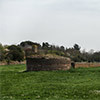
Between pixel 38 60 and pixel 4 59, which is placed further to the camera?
pixel 4 59

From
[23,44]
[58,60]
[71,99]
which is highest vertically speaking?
[23,44]

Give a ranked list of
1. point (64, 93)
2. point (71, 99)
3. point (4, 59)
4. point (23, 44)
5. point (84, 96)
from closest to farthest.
Answer: point (71, 99) < point (84, 96) < point (64, 93) < point (4, 59) < point (23, 44)

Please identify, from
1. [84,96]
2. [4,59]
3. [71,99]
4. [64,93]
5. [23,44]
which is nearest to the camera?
[71,99]

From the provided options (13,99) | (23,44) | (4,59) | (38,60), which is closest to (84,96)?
(13,99)

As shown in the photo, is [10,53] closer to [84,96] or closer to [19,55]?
[19,55]

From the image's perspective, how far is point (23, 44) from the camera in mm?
134750

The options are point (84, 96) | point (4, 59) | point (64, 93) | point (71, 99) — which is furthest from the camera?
point (4, 59)

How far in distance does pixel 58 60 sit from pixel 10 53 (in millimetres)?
44055

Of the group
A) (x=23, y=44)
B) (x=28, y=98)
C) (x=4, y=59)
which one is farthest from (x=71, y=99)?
(x=23, y=44)

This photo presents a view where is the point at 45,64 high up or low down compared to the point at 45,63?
down

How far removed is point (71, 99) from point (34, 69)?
61.3ft

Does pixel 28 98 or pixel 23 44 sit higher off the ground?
pixel 23 44

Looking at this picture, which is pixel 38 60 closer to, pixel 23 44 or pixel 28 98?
pixel 28 98

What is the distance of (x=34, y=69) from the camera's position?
3003 centimetres
